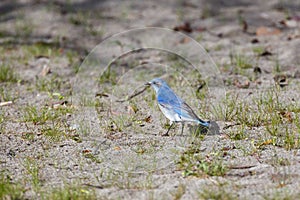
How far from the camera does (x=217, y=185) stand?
2898mm

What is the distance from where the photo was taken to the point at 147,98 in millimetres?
4199

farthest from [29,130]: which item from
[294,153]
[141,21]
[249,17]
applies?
[249,17]

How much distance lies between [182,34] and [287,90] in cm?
175

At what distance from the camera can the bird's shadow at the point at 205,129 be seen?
11.2 ft

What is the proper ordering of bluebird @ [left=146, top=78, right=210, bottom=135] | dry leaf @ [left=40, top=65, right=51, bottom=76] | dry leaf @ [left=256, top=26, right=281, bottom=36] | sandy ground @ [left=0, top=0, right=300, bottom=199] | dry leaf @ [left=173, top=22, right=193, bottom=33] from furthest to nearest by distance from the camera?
dry leaf @ [left=173, top=22, right=193, bottom=33] < dry leaf @ [left=256, top=26, right=281, bottom=36] < dry leaf @ [left=40, top=65, right=51, bottom=76] < bluebird @ [left=146, top=78, right=210, bottom=135] < sandy ground @ [left=0, top=0, right=300, bottom=199]

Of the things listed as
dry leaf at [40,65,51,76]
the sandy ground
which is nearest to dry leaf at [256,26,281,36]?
the sandy ground

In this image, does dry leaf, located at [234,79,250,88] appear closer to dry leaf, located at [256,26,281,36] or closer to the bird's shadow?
the bird's shadow

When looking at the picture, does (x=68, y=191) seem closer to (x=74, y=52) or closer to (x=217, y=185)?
(x=217, y=185)

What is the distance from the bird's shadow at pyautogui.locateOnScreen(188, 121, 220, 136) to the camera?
3.41m

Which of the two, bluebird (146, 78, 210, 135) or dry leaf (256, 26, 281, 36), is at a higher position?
dry leaf (256, 26, 281, 36)

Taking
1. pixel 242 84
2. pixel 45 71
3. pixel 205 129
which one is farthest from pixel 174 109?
pixel 45 71

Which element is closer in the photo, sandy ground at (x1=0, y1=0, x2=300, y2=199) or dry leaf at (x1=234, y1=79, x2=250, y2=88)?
sandy ground at (x1=0, y1=0, x2=300, y2=199)

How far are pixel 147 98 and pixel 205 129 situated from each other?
774mm

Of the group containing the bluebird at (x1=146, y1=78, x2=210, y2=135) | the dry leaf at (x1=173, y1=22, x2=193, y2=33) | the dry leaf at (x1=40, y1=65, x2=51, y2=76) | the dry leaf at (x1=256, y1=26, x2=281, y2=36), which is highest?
the dry leaf at (x1=256, y1=26, x2=281, y2=36)
